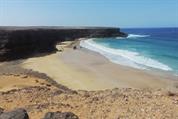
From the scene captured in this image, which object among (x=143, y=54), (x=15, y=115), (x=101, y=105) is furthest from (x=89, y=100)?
(x=143, y=54)

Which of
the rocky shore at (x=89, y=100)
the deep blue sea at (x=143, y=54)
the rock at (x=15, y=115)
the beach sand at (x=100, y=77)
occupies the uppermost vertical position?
the rock at (x=15, y=115)

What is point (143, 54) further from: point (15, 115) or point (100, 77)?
point (15, 115)

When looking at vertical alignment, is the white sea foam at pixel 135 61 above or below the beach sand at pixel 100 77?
below

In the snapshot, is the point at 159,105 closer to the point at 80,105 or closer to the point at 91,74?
the point at 80,105

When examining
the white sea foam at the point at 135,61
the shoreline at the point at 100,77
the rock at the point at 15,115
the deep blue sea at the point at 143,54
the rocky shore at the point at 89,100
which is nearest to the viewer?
the rock at the point at 15,115

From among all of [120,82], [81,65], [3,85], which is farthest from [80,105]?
[81,65]

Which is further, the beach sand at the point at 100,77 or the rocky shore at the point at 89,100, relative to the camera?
the beach sand at the point at 100,77

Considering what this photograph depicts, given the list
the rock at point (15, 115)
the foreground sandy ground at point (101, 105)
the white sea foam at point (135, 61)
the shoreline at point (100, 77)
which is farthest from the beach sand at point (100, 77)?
the rock at point (15, 115)

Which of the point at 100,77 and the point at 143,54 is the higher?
the point at 100,77

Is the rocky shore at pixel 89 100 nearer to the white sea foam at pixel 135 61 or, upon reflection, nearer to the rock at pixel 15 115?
the rock at pixel 15 115

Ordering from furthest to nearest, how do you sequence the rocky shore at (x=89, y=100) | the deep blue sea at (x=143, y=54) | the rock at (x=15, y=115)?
the deep blue sea at (x=143, y=54), the rocky shore at (x=89, y=100), the rock at (x=15, y=115)

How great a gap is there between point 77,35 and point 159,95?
75425 millimetres

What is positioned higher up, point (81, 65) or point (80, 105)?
point (80, 105)

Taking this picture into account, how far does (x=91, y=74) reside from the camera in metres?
25.5
